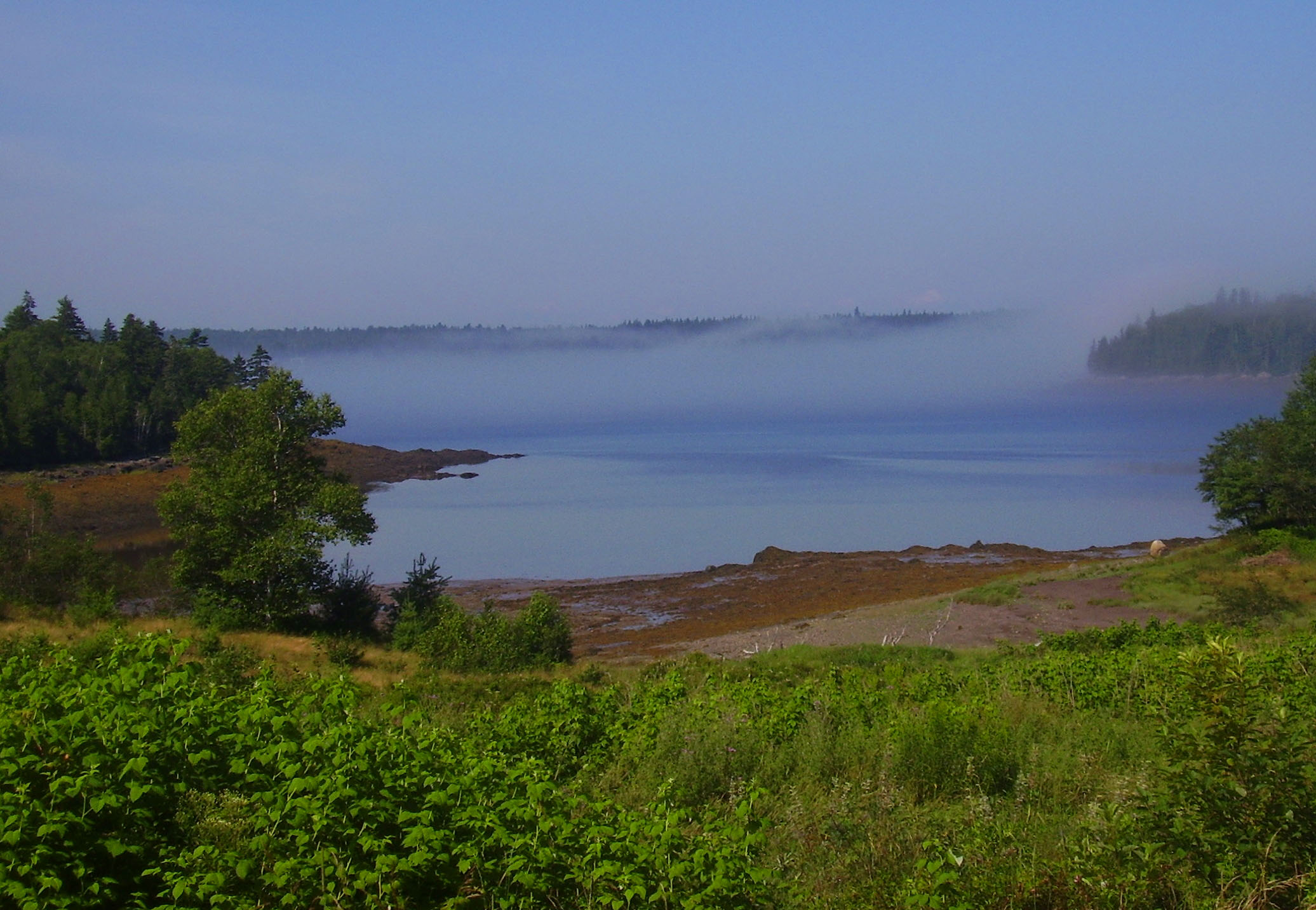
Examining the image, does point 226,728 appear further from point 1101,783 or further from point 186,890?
point 1101,783

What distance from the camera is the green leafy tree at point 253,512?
2302 cm

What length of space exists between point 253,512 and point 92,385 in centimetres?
5744

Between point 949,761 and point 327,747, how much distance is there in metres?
4.14

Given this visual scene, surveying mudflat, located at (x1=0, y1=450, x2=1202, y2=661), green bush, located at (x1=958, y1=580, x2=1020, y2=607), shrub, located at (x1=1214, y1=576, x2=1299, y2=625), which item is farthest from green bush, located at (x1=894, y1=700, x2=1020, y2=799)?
green bush, located at (x1=958, y1=580, x2=1020, y2=607)

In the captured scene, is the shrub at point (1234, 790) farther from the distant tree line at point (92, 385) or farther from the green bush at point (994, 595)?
the distant tree line at point (92, 385)

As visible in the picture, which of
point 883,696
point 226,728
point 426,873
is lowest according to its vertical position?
point 883,696

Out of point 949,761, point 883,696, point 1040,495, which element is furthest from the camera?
point 1040,495

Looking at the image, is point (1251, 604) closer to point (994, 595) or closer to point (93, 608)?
point (994, 595)

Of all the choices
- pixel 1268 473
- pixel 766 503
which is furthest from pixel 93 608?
pixel 766 503

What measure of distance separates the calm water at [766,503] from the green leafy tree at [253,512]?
66.9ft

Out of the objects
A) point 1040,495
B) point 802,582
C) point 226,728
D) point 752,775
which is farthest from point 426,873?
point 1040,495

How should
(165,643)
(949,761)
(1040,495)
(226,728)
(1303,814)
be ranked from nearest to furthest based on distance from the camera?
(1303,814)
(226,728)
(165,643)
(949,761)
(1040,495)

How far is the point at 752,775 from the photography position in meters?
6.65

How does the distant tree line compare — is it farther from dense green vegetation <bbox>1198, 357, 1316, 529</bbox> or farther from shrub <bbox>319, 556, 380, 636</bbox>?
dense green vegetation <bbox>1198, 357, 1316, 529</bbox>
